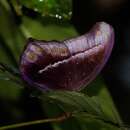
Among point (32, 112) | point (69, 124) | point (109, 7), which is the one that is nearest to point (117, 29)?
point (109, 7)

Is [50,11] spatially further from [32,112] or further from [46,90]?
[32,112]

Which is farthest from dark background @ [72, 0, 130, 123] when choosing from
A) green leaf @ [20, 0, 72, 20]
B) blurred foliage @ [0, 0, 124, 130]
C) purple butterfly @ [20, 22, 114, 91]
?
purple butterfly @ [20, 22, 114, 91]

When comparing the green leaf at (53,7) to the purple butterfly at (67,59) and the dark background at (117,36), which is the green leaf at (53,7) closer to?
the purple butterfly at (67,59)

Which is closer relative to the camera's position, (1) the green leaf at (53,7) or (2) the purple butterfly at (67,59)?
(2) the purple butterfly at (67,59)

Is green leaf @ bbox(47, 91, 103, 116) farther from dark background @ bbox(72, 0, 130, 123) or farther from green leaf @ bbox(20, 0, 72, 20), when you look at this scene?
dark background @ bbox(72, 0, 130, 123)

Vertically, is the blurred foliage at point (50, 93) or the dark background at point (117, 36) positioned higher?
the blurred foliage at point (50, 93)

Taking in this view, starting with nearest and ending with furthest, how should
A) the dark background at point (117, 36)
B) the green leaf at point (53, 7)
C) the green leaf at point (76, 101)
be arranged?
1. the green leaf at point (76, 101)
2. the green leaf at point (53, 7)
3. the dark background at point (117, 36)

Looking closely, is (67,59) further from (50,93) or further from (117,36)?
(117,36)

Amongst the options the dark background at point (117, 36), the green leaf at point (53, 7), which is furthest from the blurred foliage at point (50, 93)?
the dark background at point (117, 36)

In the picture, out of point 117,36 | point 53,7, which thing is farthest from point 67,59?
point 117,36
